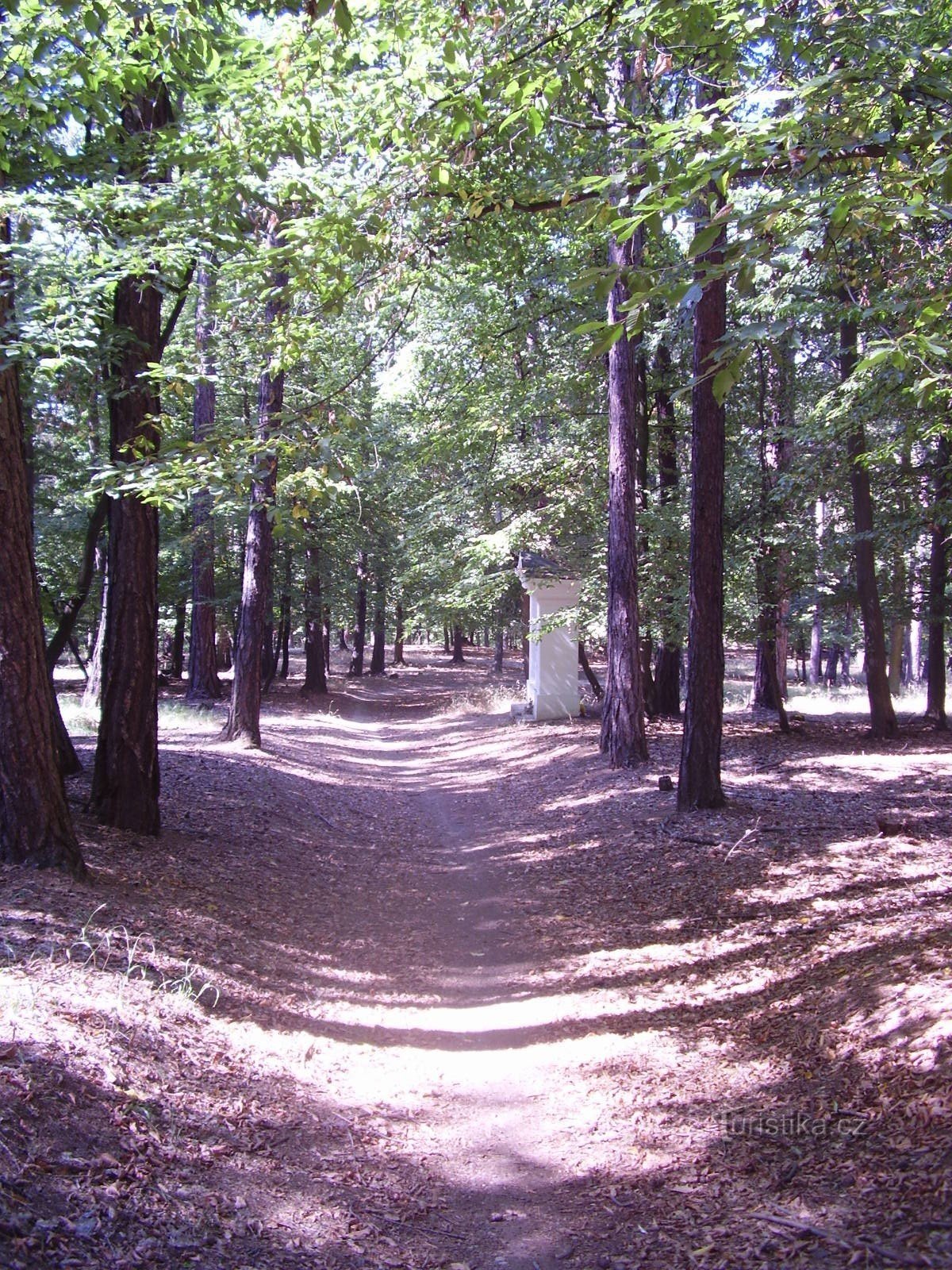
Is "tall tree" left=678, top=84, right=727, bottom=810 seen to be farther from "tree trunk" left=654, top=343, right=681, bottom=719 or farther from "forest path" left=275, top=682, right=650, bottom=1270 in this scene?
"tree trunk" left=654, top=343, right=681, bottom=719

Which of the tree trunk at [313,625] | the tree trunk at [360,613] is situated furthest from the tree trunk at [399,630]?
the tree trunk at [313,625]

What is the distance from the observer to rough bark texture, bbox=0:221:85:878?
223 inches

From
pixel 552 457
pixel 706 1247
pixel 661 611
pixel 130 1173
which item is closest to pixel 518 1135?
pixel 706 1247

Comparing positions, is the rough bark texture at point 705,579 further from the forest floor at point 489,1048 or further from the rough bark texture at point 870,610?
the rough bark texture at point 870,610

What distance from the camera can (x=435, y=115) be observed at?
18.7 feet

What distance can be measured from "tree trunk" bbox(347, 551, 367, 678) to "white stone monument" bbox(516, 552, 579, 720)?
32.1 ft

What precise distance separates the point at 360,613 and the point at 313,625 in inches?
310

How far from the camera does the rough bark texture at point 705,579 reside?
9.09 m

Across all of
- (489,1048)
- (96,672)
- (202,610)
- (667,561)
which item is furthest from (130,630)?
(202,610)

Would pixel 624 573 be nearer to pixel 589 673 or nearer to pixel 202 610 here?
pixel 589 673

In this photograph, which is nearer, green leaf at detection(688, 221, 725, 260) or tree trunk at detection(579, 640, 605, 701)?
green leaf at detection(688, 221, 725, 260)

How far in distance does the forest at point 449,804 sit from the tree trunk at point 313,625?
11781 millimetres


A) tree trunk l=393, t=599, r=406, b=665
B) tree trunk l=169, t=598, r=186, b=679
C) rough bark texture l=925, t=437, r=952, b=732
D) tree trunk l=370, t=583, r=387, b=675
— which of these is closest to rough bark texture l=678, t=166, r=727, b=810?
rough bark texture l=925, t=437, r=952, b=732

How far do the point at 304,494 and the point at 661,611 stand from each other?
33.0 ft
